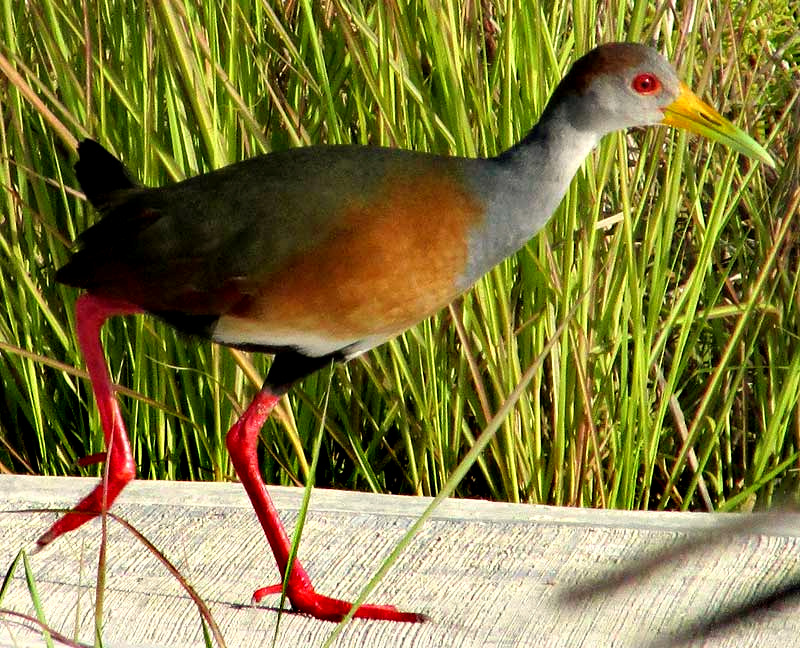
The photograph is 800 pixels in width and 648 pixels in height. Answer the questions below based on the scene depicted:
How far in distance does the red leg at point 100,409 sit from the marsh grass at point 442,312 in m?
0.09

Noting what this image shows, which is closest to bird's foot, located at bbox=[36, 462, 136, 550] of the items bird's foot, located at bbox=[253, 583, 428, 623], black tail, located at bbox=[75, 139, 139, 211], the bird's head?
bird's foot, located at bbox=[253, 583, 428, 623]

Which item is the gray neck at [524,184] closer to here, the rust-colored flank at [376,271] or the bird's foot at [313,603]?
the rust-colored flank at [376,271]

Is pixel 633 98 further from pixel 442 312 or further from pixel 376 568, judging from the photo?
pixel 376 568

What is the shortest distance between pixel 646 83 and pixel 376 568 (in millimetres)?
965

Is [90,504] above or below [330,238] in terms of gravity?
below

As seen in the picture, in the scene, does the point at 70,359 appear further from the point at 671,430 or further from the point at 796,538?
the point at 796,538

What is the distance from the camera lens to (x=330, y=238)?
192 cm

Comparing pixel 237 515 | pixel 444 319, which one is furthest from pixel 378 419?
pixel 237 515

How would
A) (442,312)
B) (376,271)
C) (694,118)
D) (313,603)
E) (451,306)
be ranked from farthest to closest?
1. (442,312)
2. (451,306)
3. (694,118)
4. (313,603)
5. (376,271)

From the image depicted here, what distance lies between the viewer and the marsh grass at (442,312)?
2473 millimetres

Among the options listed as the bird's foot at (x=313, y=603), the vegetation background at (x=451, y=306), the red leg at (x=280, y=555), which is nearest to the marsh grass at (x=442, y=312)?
Result: the vegetation background at (x=451, y=306)

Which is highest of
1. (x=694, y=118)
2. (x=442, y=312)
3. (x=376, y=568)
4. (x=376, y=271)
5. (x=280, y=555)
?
(x=694, y=118)

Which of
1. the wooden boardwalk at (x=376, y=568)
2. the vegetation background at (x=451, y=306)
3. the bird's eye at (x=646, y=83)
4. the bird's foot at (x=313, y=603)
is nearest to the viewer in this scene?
the wooden boardwalk at (x=376, y=568)

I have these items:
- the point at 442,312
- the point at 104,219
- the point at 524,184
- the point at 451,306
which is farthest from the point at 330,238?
the point at 442,312
